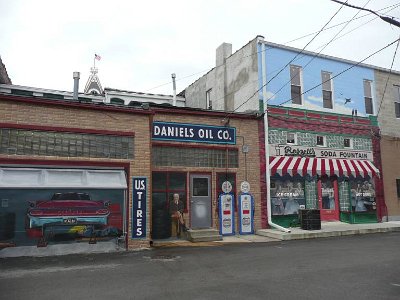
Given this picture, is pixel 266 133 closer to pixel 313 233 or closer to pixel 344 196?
pixel 313 233

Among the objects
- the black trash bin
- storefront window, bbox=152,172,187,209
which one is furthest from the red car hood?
the black trash bin

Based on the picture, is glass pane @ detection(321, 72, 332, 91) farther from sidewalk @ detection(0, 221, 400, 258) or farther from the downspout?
sidewalk @ detection(0, 221, 400, 258)

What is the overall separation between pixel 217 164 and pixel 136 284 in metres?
8.66

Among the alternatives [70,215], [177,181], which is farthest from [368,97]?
[70,215]

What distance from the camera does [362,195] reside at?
61.9 feet

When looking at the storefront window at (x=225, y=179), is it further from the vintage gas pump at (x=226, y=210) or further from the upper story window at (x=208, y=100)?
the upper story window at (x=208, y=100)

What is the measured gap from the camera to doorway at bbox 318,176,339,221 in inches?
701

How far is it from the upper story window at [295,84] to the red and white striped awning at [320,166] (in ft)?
10.0

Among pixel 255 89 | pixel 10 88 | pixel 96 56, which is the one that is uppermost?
pixel 96 56

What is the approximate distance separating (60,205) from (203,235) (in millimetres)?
5497

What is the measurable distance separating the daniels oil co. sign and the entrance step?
4.84m

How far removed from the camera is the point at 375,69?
20578 mm

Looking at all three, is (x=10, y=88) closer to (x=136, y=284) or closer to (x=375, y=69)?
(x=136, y=284)

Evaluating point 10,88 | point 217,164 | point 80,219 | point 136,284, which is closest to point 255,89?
point 217,164
